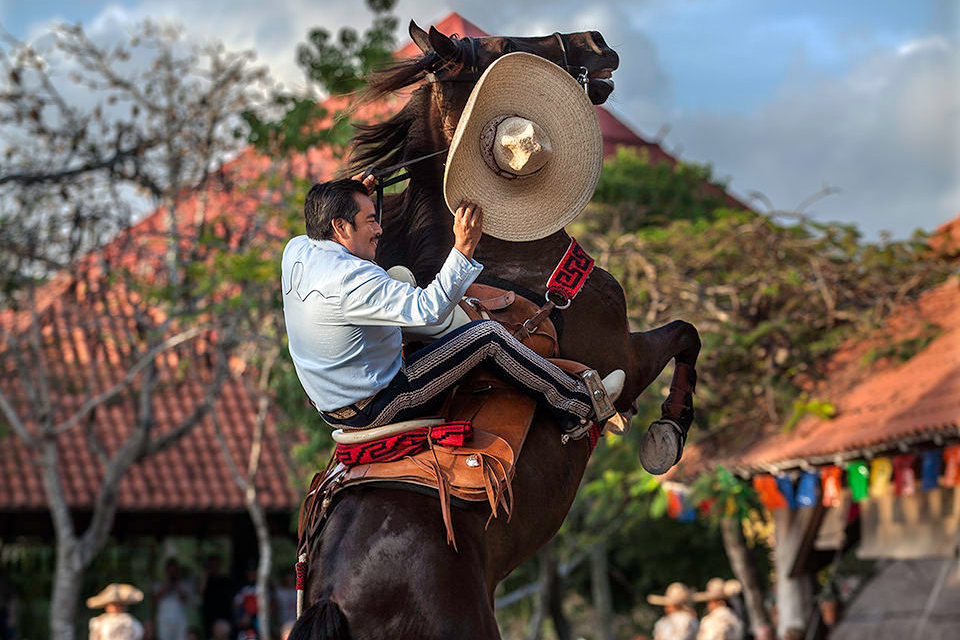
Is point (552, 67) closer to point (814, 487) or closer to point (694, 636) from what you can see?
point (814, 487)

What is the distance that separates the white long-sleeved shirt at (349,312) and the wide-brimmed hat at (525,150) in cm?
35

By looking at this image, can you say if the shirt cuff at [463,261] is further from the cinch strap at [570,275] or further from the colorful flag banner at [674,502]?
the colorful flag banner at [674,502]

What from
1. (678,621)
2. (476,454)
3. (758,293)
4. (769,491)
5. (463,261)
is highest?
(758,293)

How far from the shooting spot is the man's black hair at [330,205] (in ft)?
11.7

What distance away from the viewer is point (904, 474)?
29.3 ft

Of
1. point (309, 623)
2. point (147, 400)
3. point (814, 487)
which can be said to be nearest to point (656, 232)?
point (814, 487)

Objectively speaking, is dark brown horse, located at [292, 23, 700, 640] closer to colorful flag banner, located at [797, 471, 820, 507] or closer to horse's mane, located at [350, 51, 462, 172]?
horse's mane, located at [350, 51, 462, 172]

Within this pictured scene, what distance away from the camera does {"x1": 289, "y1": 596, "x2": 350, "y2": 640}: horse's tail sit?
311 centimetres

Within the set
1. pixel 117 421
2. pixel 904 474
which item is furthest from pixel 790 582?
pixel 117 421

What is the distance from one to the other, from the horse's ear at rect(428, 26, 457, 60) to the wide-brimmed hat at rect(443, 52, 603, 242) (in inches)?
8.9

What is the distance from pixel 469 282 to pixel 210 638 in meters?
11.9

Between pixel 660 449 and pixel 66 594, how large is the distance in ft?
34.4

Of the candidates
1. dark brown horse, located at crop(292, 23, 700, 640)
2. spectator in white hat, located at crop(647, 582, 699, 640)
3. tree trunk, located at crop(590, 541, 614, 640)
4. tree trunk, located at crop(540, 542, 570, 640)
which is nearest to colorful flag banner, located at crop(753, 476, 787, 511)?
spectator in white hat, located at crop(647, 582, 699, 640)

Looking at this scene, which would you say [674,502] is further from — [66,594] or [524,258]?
[524,258]
